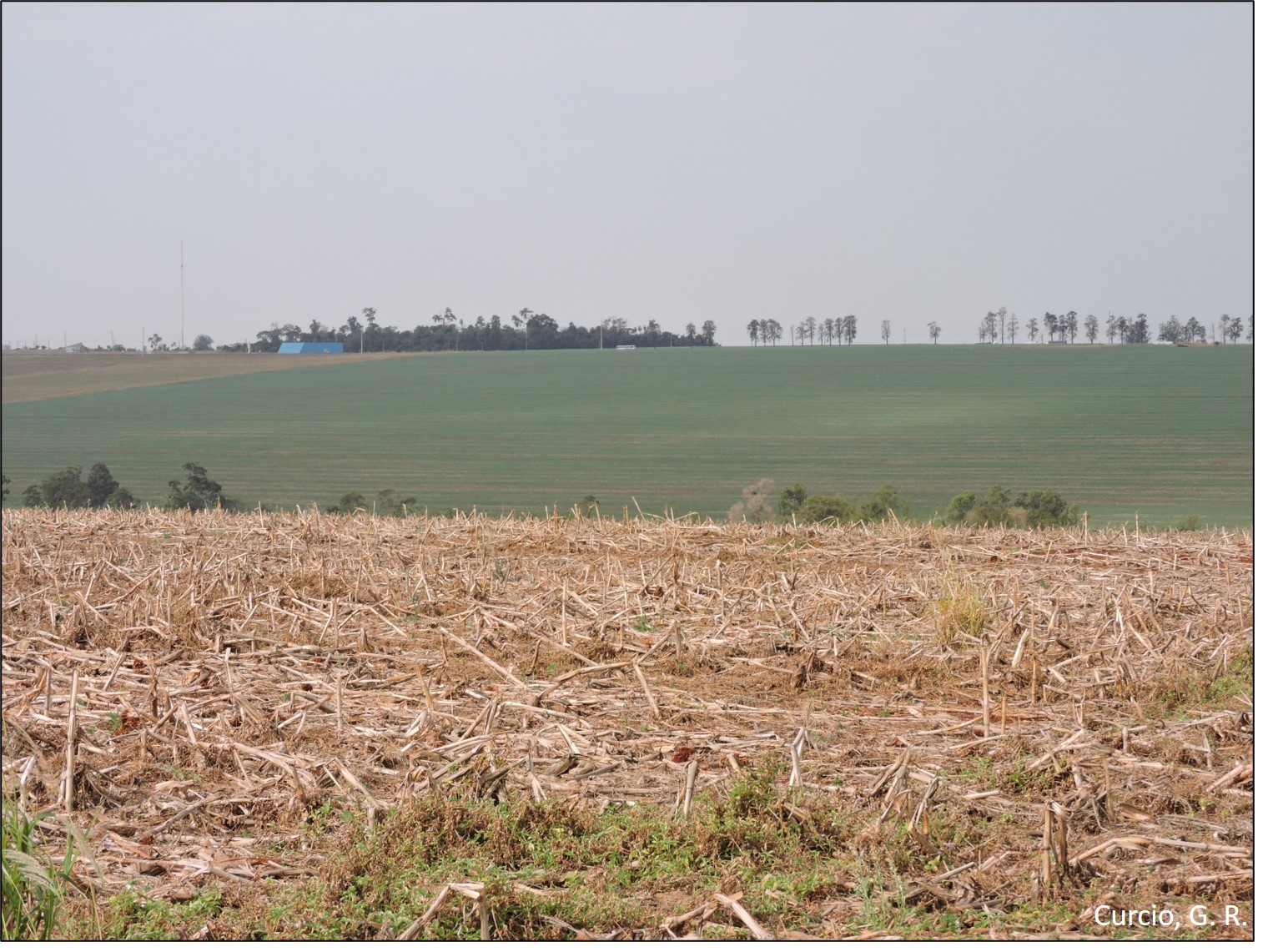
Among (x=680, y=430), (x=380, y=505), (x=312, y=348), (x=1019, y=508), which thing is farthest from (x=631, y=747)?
(x=312, y=348)

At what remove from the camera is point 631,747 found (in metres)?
5.43

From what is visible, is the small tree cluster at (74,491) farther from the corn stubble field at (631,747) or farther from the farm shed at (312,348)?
the farm shed at (312,348)

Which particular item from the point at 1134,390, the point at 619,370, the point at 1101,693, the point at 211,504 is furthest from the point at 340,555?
the point at 619,370

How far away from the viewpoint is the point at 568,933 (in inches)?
145

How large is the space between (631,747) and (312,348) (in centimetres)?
8292

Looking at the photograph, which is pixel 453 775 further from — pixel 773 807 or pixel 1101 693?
pixel 1101 693

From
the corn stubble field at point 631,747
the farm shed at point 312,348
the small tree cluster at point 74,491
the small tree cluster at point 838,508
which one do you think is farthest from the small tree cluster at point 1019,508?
the farm shed at point 312,348

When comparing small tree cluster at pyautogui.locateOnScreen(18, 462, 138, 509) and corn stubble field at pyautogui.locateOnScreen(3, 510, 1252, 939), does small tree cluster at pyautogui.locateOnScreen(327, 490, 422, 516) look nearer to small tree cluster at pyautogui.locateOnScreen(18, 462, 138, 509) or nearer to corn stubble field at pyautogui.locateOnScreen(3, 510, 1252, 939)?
small tree cluster at pyautogui.locateOnScreen(18, 462, 138, 509)

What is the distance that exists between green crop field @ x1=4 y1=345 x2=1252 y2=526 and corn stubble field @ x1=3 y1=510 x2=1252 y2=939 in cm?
2206

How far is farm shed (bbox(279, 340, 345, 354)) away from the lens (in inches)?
3246

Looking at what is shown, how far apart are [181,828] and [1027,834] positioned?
11.5ft

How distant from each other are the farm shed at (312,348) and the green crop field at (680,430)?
5244mm

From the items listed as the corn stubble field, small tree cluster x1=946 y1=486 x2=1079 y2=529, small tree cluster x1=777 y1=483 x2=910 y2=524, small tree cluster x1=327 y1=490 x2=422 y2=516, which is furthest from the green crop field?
the corn stubble field

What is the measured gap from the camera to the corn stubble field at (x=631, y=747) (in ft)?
12.6
